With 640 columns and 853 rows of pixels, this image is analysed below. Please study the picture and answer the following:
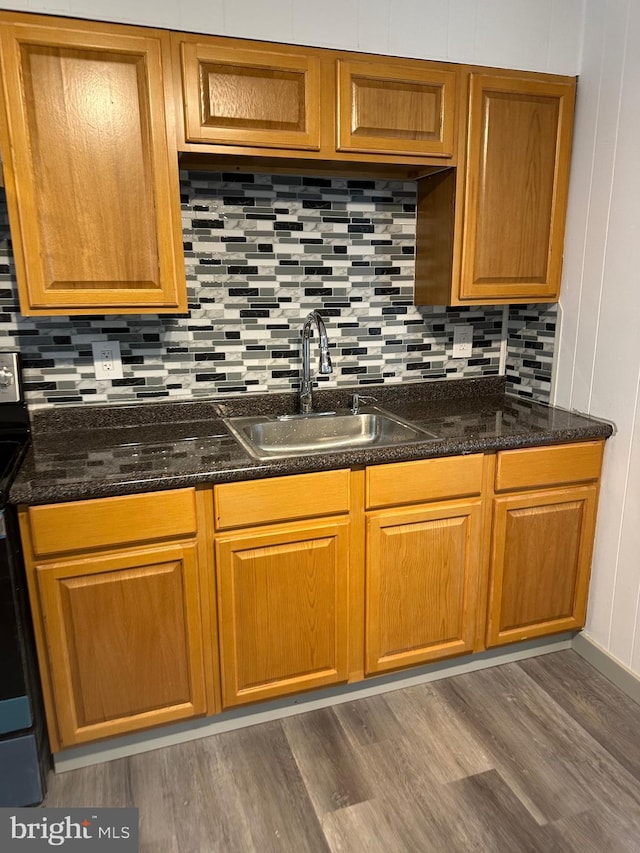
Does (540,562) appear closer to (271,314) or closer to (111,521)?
(271,314)

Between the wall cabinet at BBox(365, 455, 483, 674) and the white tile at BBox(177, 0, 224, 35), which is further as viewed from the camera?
the wall cabinet at BBox(365, 455, 483, 674)

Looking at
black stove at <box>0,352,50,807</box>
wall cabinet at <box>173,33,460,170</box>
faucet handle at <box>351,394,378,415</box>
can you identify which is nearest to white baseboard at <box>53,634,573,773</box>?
black stove at <box>0,352,50,807</box>

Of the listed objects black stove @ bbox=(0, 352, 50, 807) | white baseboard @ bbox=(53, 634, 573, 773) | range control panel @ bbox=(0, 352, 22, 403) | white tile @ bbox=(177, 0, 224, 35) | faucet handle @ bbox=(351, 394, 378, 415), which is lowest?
white baseboard @ bbox=(53, 634, 573, 773)

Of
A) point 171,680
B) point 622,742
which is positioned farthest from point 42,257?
point 622,742

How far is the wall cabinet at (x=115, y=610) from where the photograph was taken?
4.93 ft

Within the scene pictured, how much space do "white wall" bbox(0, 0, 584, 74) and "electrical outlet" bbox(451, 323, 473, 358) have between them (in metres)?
0.91

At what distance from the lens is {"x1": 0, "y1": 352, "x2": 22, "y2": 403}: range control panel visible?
5.94 ft

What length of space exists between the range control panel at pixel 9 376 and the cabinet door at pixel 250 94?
2.82ft

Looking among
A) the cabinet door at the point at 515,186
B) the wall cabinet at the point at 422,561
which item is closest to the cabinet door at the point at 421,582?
the wall cabinet at the point at 422,561

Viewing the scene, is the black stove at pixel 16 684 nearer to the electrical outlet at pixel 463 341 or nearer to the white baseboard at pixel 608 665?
the electrical outlet at pixel 463 341

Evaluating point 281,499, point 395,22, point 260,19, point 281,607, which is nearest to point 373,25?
point 395,22

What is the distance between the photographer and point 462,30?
1830mm

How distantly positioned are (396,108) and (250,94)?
45cm

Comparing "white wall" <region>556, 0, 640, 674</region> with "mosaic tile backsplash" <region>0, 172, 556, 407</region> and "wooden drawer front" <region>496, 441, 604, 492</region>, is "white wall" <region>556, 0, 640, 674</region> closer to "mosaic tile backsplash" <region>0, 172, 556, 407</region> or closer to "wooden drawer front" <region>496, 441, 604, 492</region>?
"wooden drawer front" <region>496, 441, 604, 492</region>
